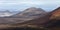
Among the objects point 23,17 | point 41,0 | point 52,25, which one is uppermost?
point 41,0

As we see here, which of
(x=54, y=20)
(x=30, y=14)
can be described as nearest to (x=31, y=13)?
(x=30, y=14)

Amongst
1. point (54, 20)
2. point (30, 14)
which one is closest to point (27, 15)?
point (30, 14)

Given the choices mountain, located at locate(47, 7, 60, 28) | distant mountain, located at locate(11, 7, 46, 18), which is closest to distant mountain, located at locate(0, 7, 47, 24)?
distant mountain, located at locate(11, 7, 46, 18)

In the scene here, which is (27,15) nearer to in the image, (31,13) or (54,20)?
(31,13)

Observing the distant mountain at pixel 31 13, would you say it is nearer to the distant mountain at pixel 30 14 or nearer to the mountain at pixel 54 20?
the distant mountain at pixel 30 14

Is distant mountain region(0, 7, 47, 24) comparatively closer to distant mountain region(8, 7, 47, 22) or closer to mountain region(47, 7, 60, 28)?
distant mountain region(8, 7, 47, 22)

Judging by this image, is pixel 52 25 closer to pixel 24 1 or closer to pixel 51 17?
pixel 51 17

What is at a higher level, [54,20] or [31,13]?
[31,13]

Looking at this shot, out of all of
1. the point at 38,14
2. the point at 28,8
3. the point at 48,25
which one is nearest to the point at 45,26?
the point at 48,25

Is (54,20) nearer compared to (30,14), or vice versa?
(54,20)

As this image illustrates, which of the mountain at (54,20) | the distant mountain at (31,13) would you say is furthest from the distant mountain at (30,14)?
the mountain at (54,20)

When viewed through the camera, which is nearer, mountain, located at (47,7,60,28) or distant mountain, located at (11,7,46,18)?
mountain, located at (47,7,60,28)
